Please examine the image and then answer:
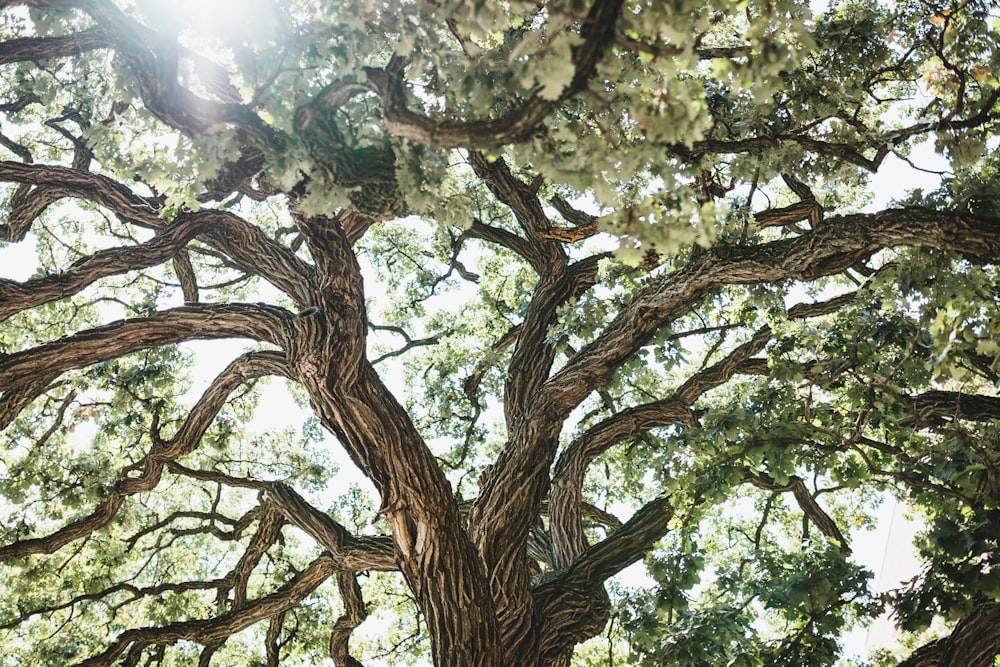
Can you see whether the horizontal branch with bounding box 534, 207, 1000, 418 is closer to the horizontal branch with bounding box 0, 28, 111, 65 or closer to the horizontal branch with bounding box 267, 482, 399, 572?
the horizontal branch with bounding box 267, 482, 399, 572

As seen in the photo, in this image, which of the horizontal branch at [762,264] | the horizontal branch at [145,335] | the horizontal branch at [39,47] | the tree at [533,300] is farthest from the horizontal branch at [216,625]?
the horizontal branch at [39,47]

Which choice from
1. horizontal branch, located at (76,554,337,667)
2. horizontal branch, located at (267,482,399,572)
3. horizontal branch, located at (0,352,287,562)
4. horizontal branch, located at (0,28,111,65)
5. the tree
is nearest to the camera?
the tree

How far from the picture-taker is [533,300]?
23.7 ft

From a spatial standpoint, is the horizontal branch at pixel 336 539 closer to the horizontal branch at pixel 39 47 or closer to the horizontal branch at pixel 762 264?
the horizontal branch at pixel 762 264

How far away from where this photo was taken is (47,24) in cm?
427

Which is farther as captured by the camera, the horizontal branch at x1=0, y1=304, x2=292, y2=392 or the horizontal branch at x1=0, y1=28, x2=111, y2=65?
the horizontal branch at x1=0, y1=28, x2=111, y2=65

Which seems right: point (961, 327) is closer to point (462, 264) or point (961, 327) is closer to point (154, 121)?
point (154, 121)

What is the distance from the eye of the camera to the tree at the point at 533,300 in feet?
9.64

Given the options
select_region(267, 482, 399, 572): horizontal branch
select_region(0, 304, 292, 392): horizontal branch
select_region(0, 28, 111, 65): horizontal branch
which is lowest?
select_region(267, 482, 399, 572): horizontal branch

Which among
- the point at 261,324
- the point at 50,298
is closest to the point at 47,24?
the point at 50,298

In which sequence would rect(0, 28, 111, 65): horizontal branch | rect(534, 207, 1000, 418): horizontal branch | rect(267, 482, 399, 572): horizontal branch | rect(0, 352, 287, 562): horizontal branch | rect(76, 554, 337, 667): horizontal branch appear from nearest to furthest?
1. rect(534, 207, 1000, 418): horizontal branch
2. rect(0, 28, 111, 65): horizontal branch
3. rect(0, 352, 287, 562): horizontal branch
4. rect(267, 482, 399, 572): horizontal branch
5. rect(76, 554, 337, 667): horizontal branch

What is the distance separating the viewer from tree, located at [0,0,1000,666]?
2939 mm

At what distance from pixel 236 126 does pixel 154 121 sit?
1.03 m

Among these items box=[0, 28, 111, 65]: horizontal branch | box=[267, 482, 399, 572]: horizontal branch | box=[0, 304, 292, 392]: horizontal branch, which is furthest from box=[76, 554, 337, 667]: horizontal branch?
box=[0, 28, 111, 65]: horizontal branch
